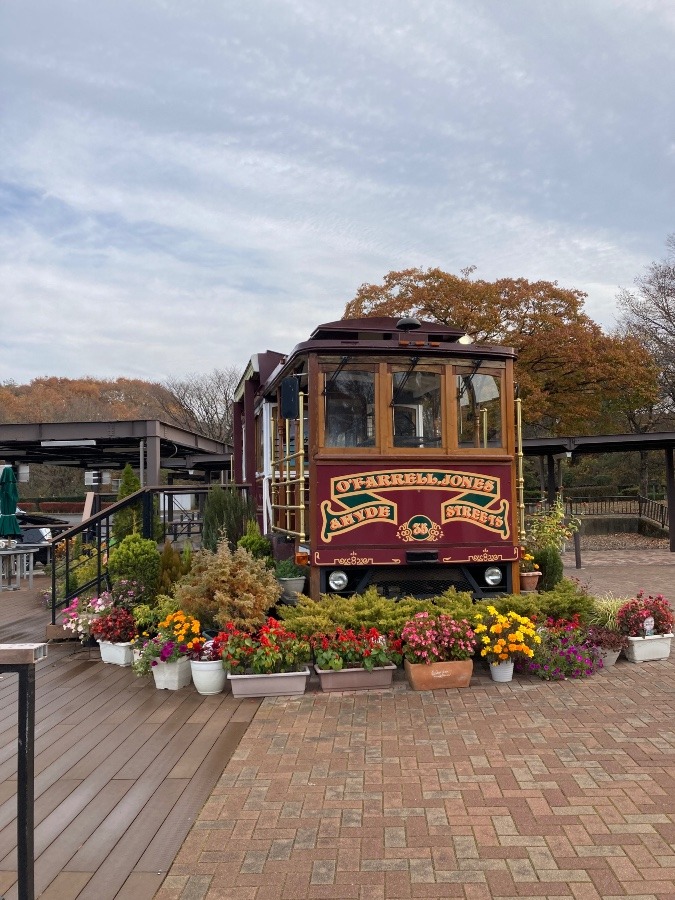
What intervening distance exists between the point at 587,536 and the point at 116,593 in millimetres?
20155

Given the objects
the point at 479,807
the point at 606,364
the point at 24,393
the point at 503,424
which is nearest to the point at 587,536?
the point at 606,364

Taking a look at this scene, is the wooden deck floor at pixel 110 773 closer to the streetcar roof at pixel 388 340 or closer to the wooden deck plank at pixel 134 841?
the wooden deck plank at pixel 134 841

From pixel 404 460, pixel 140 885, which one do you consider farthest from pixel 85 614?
pixel 140 885

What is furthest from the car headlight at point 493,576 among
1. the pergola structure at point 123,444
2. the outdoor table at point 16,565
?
the pergola structure at point 123,444

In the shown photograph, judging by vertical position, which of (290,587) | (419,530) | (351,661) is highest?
(419,530)

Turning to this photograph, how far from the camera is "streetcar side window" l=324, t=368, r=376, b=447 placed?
21.5 ft

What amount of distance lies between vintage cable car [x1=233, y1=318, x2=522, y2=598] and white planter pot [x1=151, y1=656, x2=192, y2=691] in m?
1.38

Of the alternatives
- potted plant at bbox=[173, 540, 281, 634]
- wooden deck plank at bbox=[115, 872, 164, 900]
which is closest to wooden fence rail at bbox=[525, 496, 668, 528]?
potted plant at bbox=[173, 540, 281, 634]

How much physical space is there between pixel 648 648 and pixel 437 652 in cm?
226

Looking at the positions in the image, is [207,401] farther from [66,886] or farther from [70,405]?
[66,886]

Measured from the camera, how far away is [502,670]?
5.66 m

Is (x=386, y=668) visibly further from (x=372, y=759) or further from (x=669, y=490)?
(x=669, y=490)

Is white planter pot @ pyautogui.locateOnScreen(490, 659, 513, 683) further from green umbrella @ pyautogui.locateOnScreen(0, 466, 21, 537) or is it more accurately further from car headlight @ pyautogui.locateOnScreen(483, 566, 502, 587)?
green umbrella @ pyautogui.locateOnScreen(0, 466, 21, 537)

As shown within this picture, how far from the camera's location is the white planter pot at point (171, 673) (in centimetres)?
564
